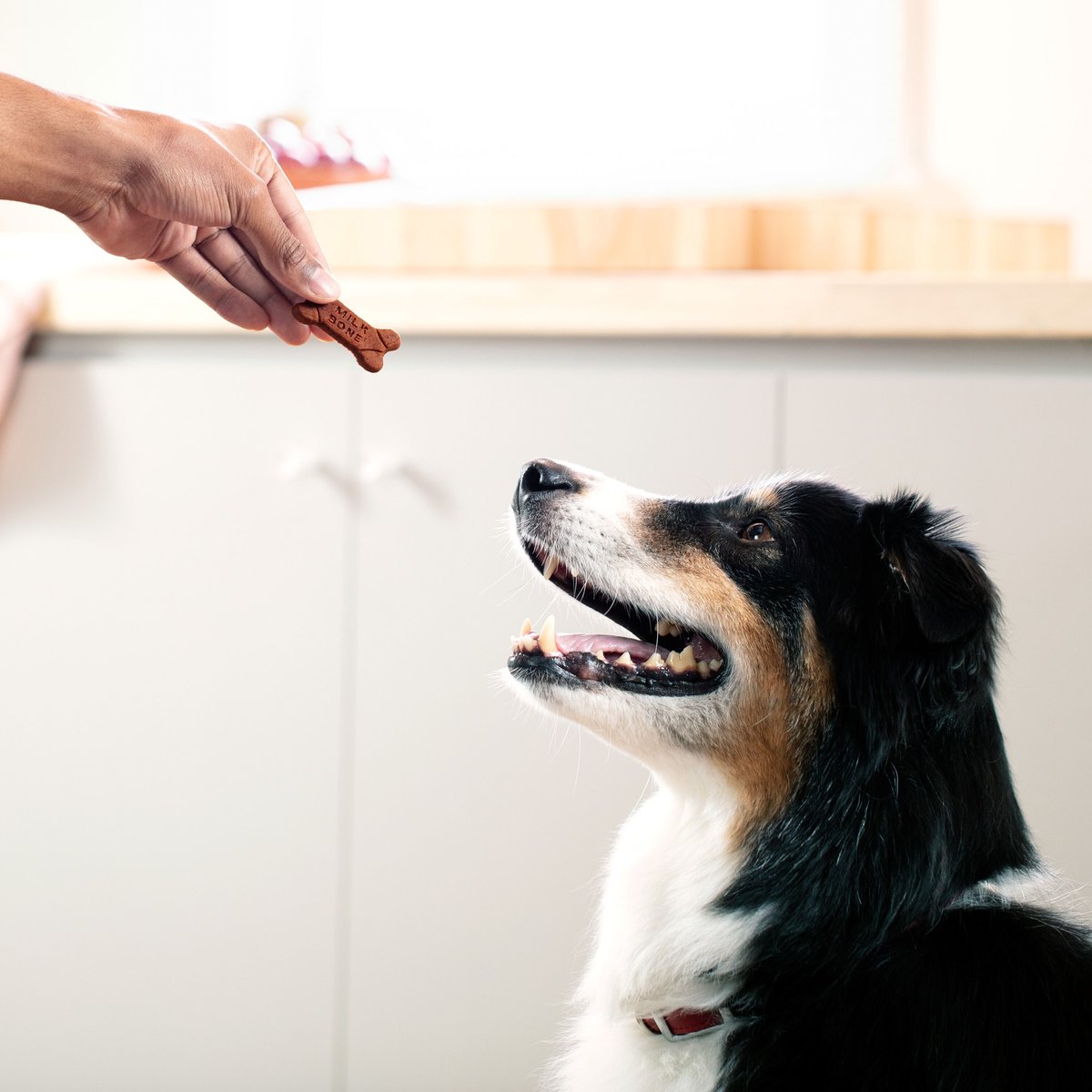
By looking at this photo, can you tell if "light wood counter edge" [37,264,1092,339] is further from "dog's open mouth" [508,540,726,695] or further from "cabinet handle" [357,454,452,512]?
"dog's open mouth" [508,540,726,695]

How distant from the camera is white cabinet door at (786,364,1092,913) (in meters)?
1.47

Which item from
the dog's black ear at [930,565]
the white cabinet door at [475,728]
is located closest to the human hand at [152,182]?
the dog's black ear at [930,565]

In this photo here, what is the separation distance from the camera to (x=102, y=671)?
5.54 feet

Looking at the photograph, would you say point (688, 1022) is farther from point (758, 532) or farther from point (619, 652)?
point (758, 532)

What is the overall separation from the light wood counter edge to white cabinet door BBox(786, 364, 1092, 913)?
6 centimetres

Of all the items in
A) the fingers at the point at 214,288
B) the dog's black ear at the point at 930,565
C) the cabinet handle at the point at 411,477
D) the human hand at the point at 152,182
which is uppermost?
the human hand at the point at 152,182

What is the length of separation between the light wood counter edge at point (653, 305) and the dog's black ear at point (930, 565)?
470 mm

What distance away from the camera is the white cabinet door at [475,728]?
1.56 metres

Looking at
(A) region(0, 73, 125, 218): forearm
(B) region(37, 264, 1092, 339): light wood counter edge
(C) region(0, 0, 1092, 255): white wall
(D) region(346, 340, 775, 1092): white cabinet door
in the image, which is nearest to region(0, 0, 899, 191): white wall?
(C) region(0, 0, 1092, 255): white wall

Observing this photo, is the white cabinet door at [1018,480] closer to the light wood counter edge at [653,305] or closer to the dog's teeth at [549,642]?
the light wood counter edge at [653,305]

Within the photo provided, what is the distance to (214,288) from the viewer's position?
41.6 inches

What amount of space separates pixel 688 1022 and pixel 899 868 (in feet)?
0.68

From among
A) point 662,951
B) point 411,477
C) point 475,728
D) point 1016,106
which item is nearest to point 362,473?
point 411,477

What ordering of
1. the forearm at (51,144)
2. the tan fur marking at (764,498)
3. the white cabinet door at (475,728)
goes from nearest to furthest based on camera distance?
1. the forearm at (51,144)
2. the tan fur marking at (764,498)
3. the white cabinet door at (475,728)
